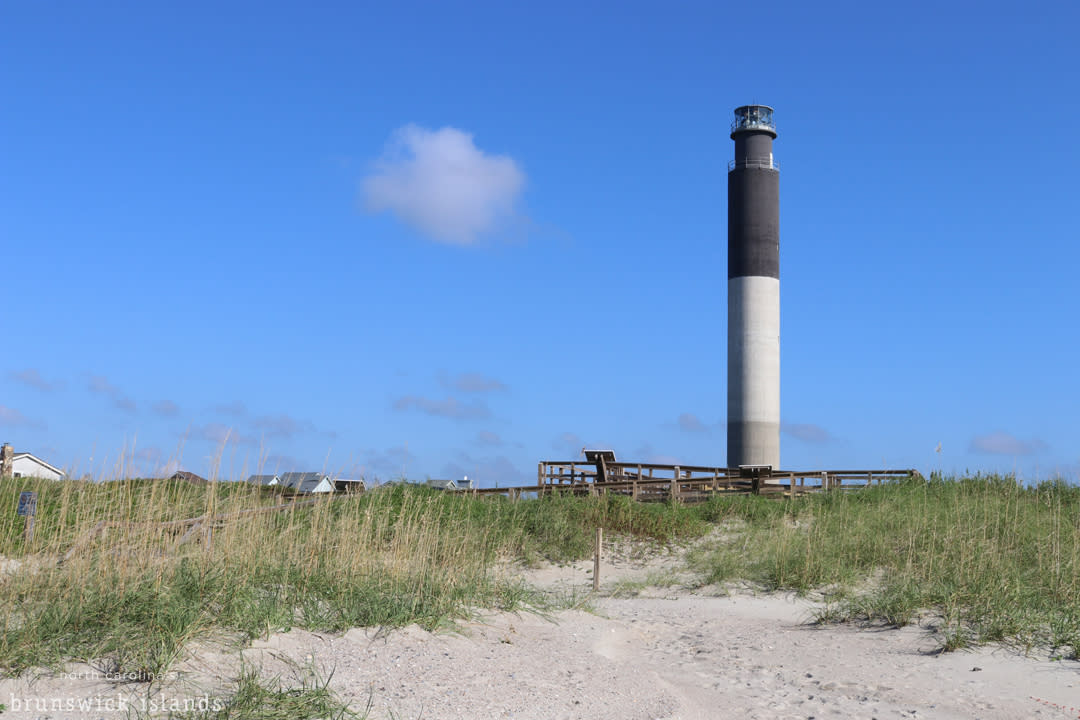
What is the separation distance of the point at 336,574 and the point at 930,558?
301 inches

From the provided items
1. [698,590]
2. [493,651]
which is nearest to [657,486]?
[698,590]

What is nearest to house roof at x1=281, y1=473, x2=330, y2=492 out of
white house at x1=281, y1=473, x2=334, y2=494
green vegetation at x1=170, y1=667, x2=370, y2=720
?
white house at x1=281, y1=473, x2=334, y2=494

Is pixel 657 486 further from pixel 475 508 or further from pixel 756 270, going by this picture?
pixel 756 270

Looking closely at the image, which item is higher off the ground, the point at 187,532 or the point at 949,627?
the point at 187,532

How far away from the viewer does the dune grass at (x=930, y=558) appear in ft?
29.1

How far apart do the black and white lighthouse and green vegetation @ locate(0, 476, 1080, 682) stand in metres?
18.6

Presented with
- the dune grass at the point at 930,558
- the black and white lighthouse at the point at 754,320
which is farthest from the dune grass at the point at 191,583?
the black and white lighthouse at the point at 754,320

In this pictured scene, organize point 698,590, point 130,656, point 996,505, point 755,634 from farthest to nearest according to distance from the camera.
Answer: point 996,505 < point 698,590 < point 755,634 < point 130,656

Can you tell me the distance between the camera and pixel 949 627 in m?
8.73

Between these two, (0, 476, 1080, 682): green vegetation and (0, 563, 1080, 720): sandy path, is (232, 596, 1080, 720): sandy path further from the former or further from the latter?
(0, 476, 1080, 682): green vegetation

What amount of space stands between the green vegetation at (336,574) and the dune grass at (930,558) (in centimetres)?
3

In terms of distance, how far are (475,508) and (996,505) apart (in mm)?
10204

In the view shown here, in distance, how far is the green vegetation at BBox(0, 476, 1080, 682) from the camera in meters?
6.34

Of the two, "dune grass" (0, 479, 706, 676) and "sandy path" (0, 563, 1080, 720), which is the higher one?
"dune grass" (0, 479, 706, 676)
